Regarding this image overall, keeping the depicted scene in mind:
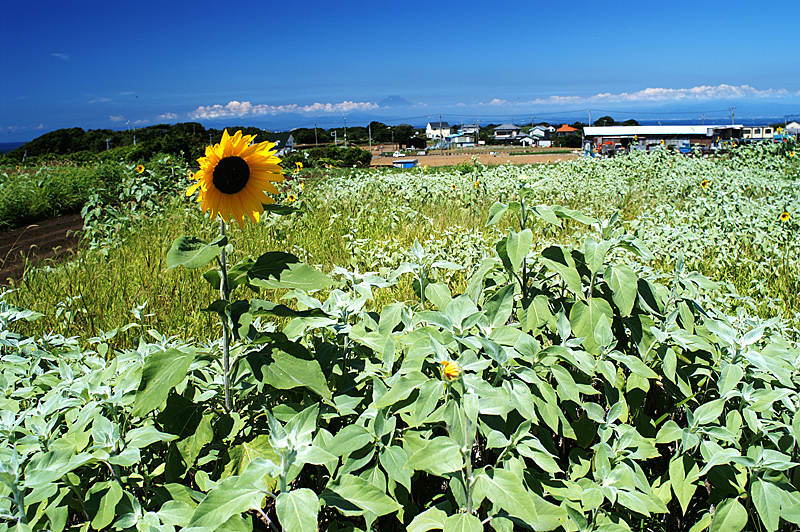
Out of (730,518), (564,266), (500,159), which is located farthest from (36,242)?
(500,159)

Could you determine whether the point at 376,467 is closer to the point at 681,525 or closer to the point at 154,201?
the point at 681,525

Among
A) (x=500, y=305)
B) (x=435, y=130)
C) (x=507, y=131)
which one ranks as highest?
(x=435, y=130)

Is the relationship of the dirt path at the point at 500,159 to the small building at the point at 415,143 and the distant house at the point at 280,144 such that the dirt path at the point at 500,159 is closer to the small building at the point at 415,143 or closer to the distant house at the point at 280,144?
the distant house at the point at 280,144

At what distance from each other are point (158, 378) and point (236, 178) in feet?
2.01

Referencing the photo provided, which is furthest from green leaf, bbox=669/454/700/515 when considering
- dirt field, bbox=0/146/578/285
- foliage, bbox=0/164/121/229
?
foliage, bbox=0/164/121/229

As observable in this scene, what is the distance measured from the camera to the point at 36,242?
292 inches

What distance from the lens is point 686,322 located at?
186 cm

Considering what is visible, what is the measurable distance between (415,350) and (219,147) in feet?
2.73

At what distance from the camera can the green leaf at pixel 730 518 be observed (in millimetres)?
1406

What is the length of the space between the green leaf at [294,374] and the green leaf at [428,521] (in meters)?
0.37

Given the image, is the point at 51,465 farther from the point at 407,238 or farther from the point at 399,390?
the point at 407,238

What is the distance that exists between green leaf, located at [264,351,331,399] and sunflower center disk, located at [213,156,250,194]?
53 centimetres

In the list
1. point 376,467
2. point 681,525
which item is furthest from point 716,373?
point 376,467

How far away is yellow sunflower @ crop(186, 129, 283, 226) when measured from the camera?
151 centimetres
